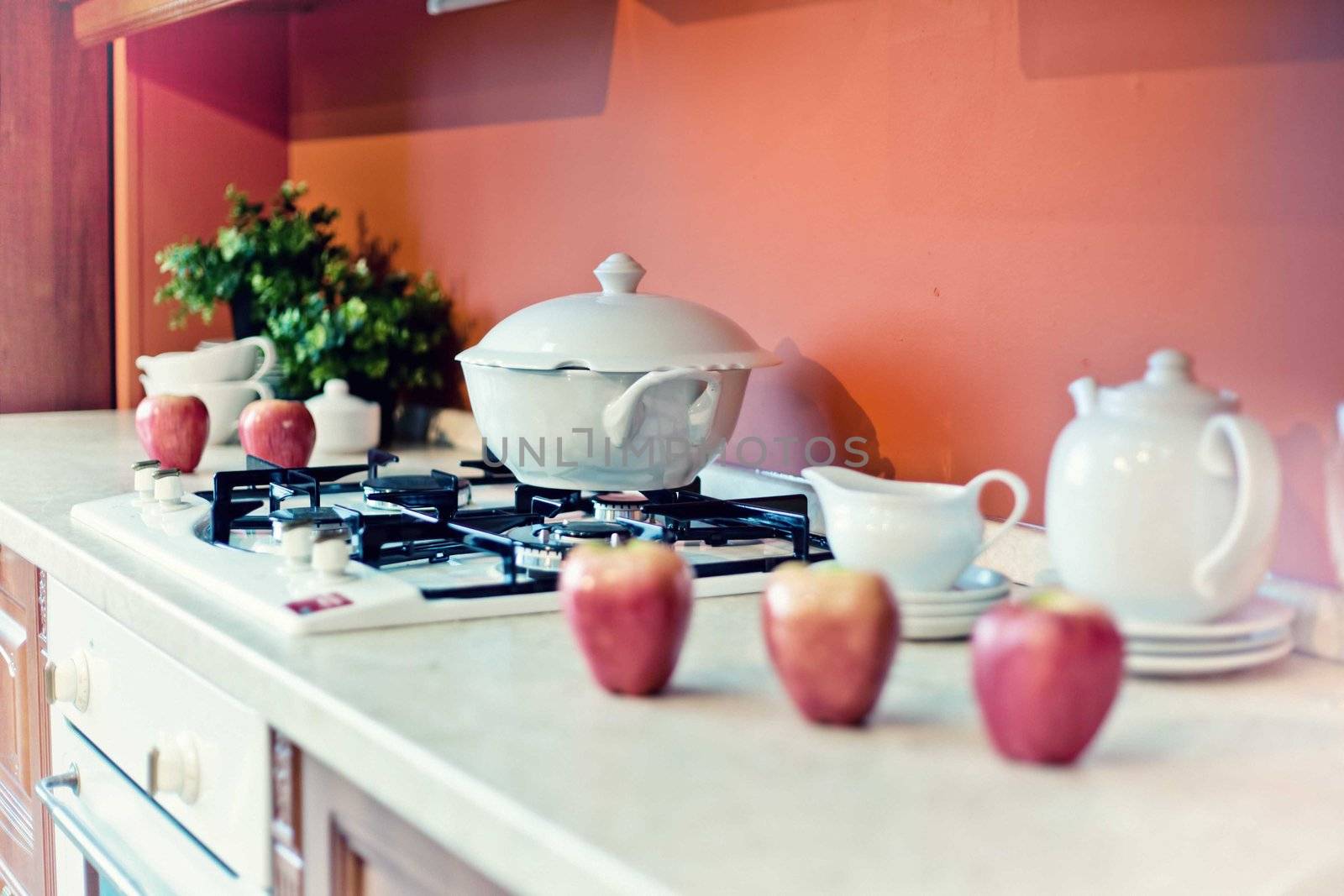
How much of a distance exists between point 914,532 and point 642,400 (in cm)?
38

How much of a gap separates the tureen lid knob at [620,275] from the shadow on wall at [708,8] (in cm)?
34

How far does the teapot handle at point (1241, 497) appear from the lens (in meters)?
0.84

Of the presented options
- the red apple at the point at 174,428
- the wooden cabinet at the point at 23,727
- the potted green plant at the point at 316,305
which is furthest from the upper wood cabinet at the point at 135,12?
the wooden cabinet at the point at 23,727

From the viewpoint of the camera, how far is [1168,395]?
2.92 ft

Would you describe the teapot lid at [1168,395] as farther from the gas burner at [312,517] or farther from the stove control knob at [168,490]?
the stove control knob at [168,490]

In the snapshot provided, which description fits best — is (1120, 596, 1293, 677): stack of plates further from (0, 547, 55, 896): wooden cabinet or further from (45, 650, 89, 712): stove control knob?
(0, 547, 55, 896): wooden cabinet

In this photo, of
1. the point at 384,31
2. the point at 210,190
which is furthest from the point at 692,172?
the point at 210,190

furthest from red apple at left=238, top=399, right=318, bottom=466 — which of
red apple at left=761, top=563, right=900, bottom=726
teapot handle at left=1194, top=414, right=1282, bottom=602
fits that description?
teapot handle at left=1194, top=414, right=1282, bottom=602

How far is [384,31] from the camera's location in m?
2.27

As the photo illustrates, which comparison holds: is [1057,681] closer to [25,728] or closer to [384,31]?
[25,728]

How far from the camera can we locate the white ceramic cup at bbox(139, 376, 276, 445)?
196cm

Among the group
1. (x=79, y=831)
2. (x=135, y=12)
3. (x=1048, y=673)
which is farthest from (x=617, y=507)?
(x=135, y=12)

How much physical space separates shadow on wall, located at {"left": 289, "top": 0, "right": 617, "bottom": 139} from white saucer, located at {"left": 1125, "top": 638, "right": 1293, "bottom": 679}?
1.17 meters

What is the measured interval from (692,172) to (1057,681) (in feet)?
3.53
